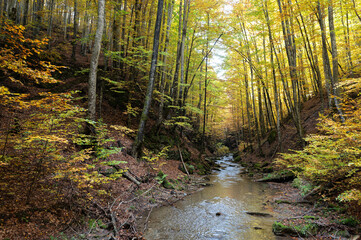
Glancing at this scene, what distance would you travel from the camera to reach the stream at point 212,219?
4828mm

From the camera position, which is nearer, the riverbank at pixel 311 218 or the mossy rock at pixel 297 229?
the riverbank at pixel 311 218

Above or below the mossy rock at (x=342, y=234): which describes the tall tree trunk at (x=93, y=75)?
above

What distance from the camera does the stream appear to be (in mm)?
4828

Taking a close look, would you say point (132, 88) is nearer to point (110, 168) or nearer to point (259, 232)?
point (110, 168)

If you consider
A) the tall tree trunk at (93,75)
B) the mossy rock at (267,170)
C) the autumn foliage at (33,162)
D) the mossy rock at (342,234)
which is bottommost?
the mossy rock at (267,170)

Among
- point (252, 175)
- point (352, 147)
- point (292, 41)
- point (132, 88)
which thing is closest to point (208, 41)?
point (292, 41)

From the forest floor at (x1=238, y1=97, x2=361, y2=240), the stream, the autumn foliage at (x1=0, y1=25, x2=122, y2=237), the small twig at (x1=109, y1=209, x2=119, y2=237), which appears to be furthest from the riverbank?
the autumn foliage at (x1=0, y1=25, x2=122, y2=237)

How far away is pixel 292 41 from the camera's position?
12133mm

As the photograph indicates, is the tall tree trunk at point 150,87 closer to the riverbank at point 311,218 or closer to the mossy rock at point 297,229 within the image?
the riverbank at point 311,218

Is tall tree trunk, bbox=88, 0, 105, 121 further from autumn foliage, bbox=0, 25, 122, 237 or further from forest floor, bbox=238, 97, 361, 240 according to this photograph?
forest floor, bbox=238, 97, 361, 240

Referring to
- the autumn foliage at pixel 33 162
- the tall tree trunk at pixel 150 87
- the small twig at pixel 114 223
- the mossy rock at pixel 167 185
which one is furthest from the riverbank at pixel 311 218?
the tall tree trunk at pixel 150 87

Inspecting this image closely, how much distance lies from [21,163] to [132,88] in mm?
8104

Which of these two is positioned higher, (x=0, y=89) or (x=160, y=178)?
(x=0, y=89)

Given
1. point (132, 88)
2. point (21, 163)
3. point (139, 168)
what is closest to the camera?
point (21, 163)
